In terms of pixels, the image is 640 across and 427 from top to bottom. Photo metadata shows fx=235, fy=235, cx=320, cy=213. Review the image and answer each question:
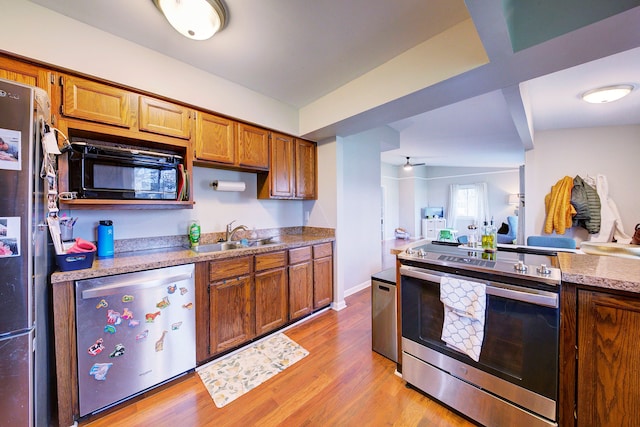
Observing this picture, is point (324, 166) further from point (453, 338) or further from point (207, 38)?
point (453, 338)

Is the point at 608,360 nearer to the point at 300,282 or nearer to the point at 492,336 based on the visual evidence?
the point at 492,336

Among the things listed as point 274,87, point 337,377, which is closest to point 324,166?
point 274,87

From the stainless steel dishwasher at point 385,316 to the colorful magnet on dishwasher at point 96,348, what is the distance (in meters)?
1.93

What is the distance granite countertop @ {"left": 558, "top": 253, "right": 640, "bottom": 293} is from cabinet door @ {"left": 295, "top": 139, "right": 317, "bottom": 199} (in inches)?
95.0

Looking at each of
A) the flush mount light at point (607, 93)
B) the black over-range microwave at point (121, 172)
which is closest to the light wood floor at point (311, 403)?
the black over-range microwave at point (121, 172)

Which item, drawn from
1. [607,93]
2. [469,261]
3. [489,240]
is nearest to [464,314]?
[469,261]

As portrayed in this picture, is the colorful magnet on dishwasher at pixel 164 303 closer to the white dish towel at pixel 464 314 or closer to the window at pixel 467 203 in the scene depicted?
the white dish towel at pixel 464 314

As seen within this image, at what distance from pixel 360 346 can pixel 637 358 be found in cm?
167

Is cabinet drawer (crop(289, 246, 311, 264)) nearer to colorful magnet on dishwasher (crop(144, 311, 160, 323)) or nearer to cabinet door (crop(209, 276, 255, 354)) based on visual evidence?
cabinet door (crop(209, 276, 255, 354))

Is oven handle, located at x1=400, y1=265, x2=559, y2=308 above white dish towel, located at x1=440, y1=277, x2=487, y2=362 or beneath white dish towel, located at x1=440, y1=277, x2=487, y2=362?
above

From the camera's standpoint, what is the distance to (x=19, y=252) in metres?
1.08

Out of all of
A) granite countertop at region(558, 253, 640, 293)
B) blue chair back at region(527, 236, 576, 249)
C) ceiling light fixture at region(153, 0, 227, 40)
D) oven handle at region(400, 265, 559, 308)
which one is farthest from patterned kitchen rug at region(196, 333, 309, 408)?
blue chair back at region(527, 236, 576, 249)

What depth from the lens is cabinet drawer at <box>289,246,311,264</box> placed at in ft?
8.24

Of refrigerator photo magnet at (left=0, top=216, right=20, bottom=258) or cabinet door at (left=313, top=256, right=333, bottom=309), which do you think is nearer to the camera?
refrigerator photo magnet at (left=0, top=216, right=20, bottom=258)
